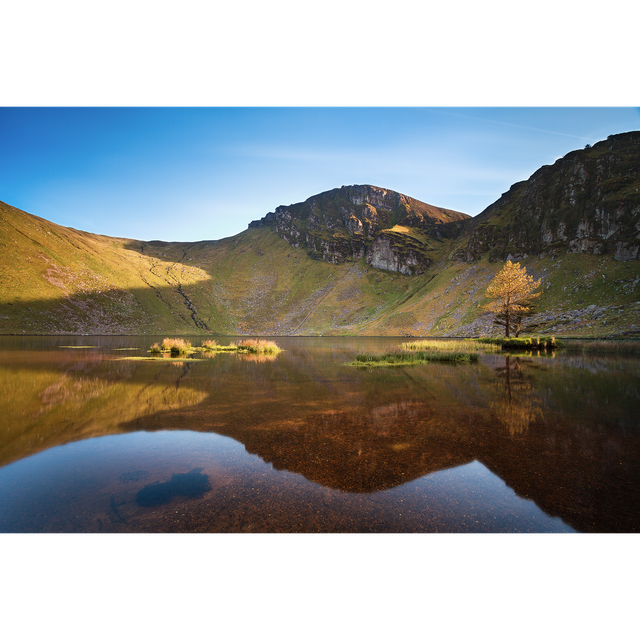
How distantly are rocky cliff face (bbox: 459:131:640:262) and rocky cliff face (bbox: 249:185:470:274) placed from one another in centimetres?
3398

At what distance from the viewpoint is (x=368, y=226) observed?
170 metres

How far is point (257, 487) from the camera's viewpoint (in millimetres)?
5473

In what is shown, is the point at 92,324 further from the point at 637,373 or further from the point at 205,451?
the point at 637,373

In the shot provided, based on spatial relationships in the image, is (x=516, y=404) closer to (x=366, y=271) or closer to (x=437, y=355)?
(x=437, y=355)

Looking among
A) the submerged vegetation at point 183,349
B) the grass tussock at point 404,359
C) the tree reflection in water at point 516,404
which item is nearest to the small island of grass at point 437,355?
the grass tussock at point 404,359

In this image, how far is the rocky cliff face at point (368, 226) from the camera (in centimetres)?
14812

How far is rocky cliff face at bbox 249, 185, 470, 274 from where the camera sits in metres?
148

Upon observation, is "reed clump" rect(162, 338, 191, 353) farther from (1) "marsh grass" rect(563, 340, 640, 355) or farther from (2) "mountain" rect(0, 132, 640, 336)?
(2) "mountain" rect(0, 132, 640, 336)

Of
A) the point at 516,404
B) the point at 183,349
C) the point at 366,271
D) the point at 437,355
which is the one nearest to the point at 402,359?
the point at 437,355

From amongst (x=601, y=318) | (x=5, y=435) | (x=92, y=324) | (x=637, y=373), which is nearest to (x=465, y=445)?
(x=5, y=435)

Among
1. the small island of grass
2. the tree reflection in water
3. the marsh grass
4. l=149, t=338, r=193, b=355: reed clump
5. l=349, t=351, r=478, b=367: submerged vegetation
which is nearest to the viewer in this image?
the tree reflection in water

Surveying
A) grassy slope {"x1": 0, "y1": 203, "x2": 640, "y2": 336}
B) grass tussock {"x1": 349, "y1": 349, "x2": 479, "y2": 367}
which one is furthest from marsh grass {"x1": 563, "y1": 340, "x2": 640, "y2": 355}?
grass tussock {"x1": 349, "y1": 349, "x2": 479, "y2": 367}

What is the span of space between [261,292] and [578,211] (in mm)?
118144

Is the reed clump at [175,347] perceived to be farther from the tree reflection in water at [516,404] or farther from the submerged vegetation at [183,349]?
the tree reflection in water at [516,404]
